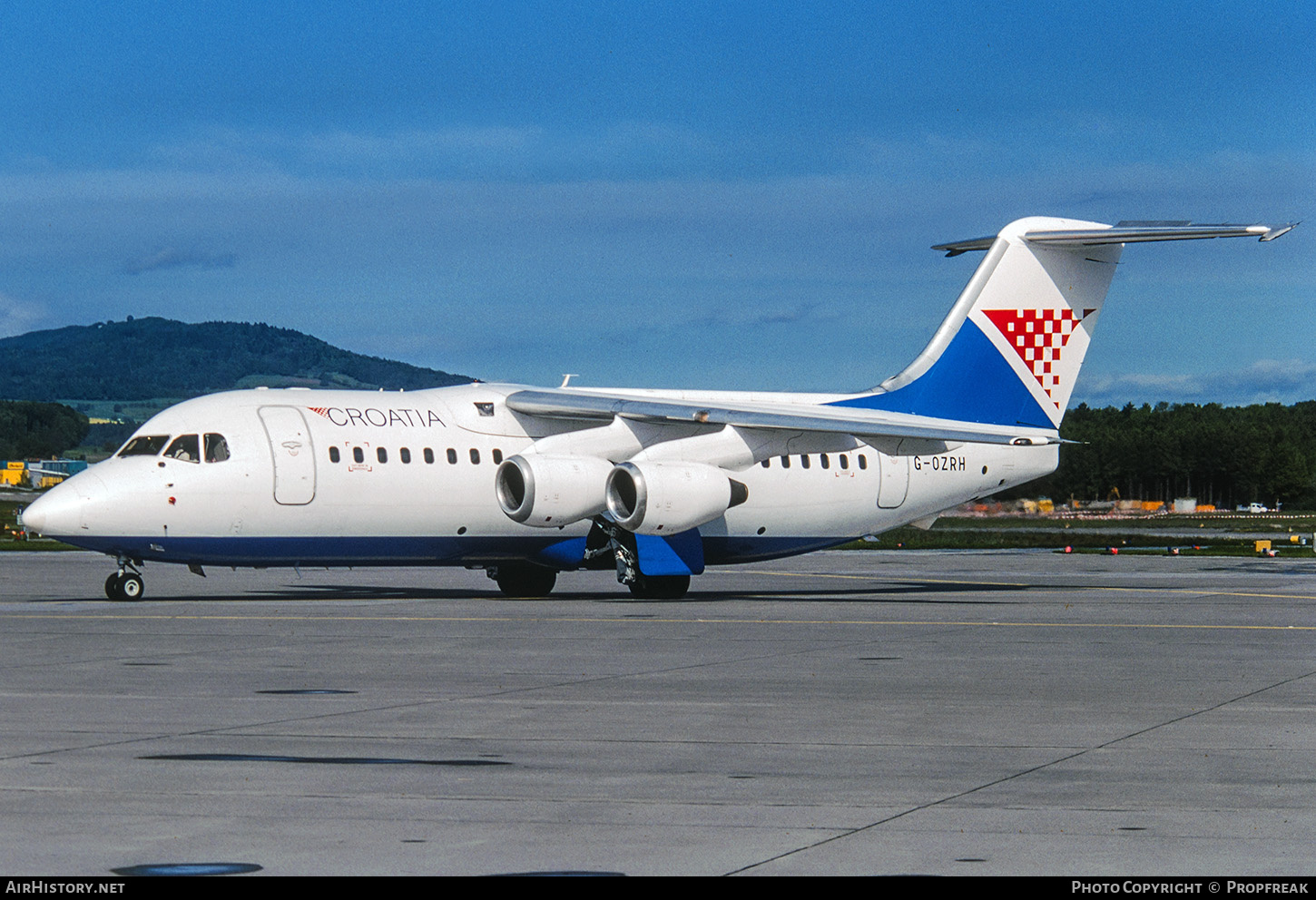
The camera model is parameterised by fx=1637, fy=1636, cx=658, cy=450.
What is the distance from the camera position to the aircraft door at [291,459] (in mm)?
28188

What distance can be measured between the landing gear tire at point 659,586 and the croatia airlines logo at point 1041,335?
31.5 ft

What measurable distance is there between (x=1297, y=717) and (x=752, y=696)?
460 cm

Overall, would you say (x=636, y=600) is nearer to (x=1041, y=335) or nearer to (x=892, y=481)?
(x=892, y=481)

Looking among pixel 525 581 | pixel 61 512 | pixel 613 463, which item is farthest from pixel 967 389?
pixel 61 512

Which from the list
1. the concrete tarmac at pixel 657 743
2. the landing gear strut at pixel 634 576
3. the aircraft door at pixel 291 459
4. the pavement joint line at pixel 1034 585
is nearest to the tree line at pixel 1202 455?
the pavement joint line at pixel 1034 585

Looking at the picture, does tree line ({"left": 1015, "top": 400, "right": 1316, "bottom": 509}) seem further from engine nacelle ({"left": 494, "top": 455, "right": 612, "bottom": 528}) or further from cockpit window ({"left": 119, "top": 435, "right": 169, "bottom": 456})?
cockpit window ({"left": 119, "top": 435, "right": 169, "bottom": 456})

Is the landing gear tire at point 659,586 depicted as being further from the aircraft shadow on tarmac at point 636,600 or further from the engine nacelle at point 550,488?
the engine nacelle at point 550,488

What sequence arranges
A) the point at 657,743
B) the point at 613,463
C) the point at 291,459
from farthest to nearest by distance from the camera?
the point at 613,463 → the point at 291,459 → the point at 657,743

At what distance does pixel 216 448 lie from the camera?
92.3 feet

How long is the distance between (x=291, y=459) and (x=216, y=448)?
1.28m

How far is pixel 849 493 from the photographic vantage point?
112ft

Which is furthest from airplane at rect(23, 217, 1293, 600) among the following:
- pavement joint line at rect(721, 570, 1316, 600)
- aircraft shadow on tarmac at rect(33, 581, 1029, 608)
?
pavement joint line at rect(721, 570, 1316, 600)

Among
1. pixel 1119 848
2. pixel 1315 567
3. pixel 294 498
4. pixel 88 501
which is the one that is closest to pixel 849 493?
pixel 294 498

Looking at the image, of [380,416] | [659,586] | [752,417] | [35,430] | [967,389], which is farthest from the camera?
[35,430]
